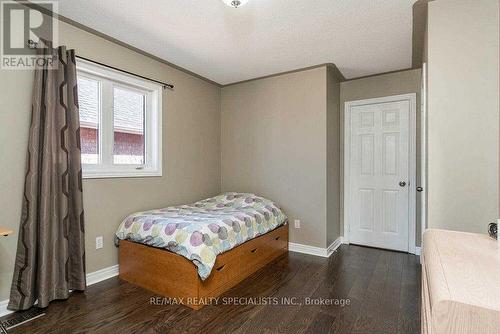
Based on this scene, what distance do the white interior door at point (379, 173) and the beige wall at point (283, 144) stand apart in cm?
71

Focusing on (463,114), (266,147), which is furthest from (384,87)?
(463,114)

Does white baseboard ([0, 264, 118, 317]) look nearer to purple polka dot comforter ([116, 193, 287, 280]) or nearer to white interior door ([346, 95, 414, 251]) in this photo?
purple polka dot comforter ([116, 193, 287, 280])

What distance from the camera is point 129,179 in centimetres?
277

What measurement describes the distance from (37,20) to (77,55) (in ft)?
1.11

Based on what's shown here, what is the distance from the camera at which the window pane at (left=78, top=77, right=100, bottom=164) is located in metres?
2.46

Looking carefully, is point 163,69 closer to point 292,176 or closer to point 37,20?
point 37,20

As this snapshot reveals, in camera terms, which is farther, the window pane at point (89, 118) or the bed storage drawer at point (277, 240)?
the bed storage drawer at point (277, 240)

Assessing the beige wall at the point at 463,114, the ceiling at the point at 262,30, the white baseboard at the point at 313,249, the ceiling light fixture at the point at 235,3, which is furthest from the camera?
the white baseboard at the point at 313,249

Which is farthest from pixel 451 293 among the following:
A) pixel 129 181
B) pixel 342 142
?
pixel 342 142

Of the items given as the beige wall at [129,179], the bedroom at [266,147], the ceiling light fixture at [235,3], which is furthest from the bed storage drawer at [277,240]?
A: the ceiling light fixture at [235,3]

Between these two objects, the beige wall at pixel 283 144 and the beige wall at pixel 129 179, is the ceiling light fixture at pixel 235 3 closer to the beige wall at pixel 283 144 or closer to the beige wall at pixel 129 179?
the beige wall at pixel 129 179

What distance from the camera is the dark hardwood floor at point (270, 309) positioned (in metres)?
1.80

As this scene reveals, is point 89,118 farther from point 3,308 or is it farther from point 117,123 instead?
point 3,308

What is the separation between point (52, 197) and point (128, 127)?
1.09 meters
